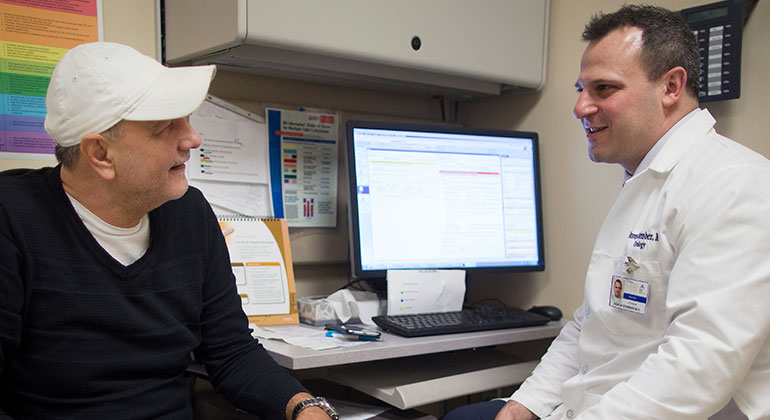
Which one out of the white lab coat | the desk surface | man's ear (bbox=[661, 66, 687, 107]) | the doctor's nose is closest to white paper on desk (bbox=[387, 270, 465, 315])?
the desk surface

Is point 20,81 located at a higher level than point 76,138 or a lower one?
higher

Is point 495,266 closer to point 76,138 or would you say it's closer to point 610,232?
point 610,232

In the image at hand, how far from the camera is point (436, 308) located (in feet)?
5.46

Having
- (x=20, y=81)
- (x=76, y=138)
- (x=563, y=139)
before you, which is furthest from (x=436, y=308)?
(x=20, y=81)

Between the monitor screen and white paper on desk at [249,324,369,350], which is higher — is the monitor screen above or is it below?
above

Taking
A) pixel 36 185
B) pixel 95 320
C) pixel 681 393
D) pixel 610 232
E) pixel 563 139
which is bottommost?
pixel 681 393

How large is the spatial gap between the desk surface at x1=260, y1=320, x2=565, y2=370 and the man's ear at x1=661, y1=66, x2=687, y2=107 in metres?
0.65

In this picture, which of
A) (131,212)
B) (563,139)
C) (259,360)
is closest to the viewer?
(131,212)

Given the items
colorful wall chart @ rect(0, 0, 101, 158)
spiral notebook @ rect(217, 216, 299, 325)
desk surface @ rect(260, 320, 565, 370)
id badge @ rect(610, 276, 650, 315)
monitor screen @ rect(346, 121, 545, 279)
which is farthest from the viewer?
monitor screen @ rect(346, 121, 545, 279)

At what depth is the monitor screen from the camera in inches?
64.2

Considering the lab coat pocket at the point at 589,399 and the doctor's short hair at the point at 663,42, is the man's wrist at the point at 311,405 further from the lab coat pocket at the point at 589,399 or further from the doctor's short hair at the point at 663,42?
the doctor's short hair at the point at 663,42

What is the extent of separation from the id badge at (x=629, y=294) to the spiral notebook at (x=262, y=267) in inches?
30.1

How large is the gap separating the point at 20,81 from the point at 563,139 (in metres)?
1.38

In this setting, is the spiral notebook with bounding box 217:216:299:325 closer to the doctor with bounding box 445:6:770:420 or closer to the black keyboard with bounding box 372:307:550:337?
the black keyboard with bounding box 372:307:550:337
